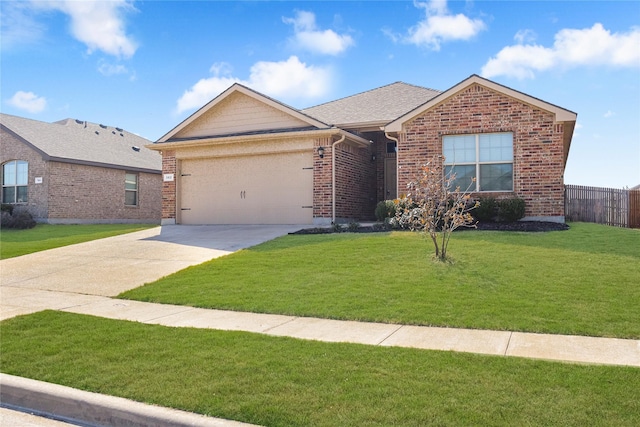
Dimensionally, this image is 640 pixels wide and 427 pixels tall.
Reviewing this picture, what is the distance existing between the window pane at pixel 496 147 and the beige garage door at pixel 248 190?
5.58 m

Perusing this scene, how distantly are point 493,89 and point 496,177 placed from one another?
8.36ft

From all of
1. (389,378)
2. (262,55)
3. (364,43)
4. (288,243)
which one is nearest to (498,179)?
(364,43)

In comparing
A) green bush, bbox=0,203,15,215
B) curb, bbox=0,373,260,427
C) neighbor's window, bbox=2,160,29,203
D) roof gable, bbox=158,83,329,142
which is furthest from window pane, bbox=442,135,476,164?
green bush, bbox=0,203,15,215

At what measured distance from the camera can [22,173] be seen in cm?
2550

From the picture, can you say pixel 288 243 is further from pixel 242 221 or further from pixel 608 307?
pixel 608 307

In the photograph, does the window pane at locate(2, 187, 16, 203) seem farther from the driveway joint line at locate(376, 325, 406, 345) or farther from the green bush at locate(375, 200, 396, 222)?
the driveway joint line at locate(376, 325, 406, 345)

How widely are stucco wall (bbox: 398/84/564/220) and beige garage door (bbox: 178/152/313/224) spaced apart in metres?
4.04

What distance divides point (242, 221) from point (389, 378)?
14942 mm

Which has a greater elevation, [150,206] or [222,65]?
[222,65]

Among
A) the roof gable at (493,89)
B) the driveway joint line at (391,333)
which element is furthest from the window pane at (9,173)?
the driveway joint line at (391,333)

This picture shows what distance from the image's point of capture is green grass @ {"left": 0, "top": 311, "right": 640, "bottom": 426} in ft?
12.5

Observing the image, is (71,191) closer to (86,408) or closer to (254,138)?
(254,138)

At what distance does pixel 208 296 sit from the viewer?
8516 millimetres

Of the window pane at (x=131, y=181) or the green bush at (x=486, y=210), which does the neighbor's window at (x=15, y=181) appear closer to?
the window pane at (x=131, y=181)
